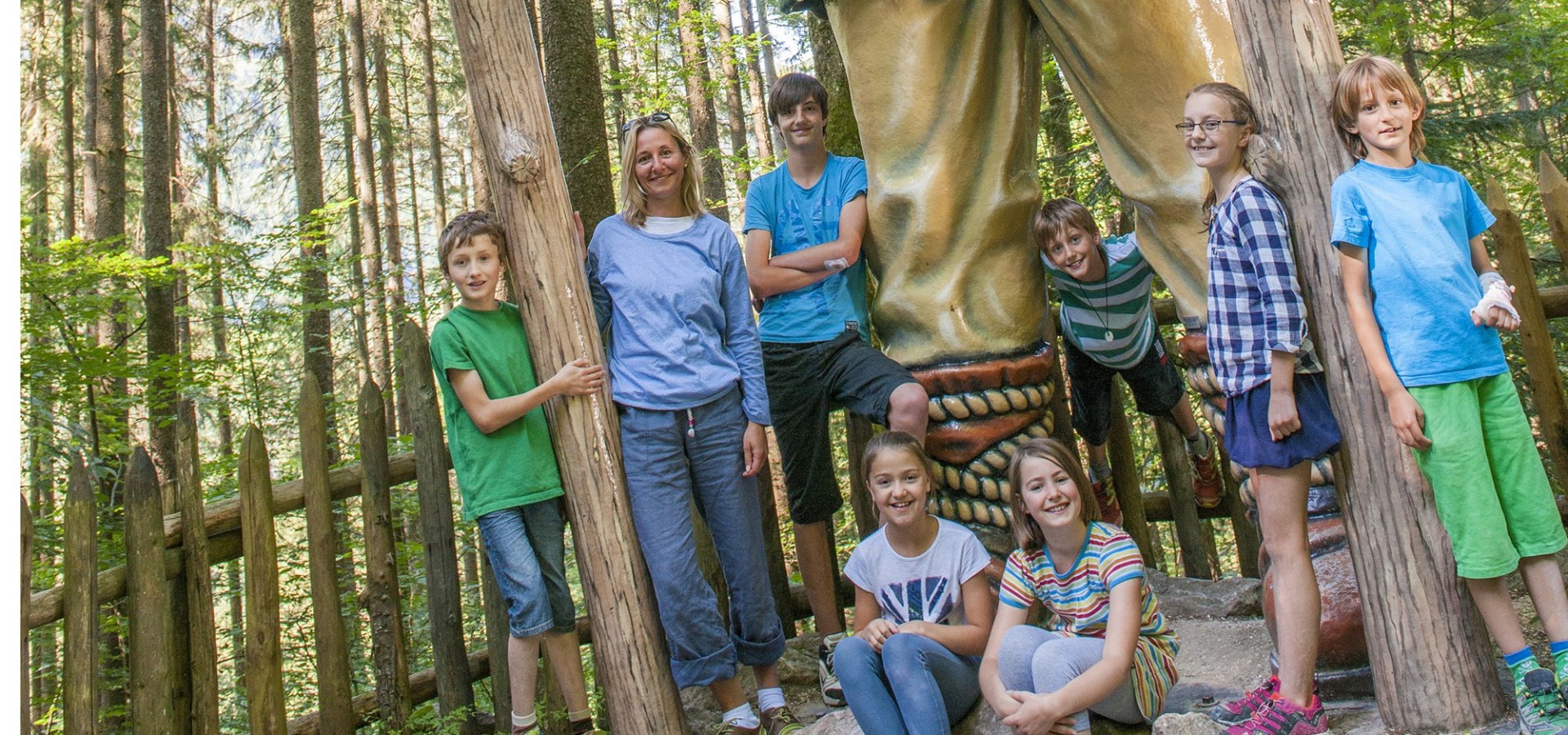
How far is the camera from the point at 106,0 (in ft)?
24.2

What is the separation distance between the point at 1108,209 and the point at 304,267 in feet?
15.6

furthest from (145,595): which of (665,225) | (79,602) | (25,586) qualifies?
(665,225)

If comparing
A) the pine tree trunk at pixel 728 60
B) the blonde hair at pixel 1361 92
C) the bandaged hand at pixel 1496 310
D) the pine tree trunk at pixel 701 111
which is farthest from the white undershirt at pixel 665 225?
the pine tree trunk at pixel 728 60

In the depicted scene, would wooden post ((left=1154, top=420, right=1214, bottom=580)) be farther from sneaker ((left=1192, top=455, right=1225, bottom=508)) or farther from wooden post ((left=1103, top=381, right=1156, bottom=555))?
wooden post ((left=1103, top=381, right=1156, bottom=555))

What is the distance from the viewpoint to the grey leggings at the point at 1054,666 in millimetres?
2168

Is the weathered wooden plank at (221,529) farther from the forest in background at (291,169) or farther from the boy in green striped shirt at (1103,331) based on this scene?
the boy in green striped shirt at (1103,331)

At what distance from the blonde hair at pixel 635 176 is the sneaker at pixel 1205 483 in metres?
2.18

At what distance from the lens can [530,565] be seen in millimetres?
2727

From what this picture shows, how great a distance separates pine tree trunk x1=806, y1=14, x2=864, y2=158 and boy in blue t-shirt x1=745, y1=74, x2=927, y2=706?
0.77 meters

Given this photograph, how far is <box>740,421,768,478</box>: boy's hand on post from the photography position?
9.12 feet

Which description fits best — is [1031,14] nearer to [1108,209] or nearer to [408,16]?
[1108,209]

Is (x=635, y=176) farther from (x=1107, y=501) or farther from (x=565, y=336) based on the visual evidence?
(x=1107, y=501)

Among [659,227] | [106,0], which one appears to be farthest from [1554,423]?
[106,0]

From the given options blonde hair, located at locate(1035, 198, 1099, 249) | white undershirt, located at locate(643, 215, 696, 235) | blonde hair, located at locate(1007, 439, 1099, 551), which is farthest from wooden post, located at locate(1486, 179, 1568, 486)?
white undershirt, located at locate(643, 215, 696, 235)
